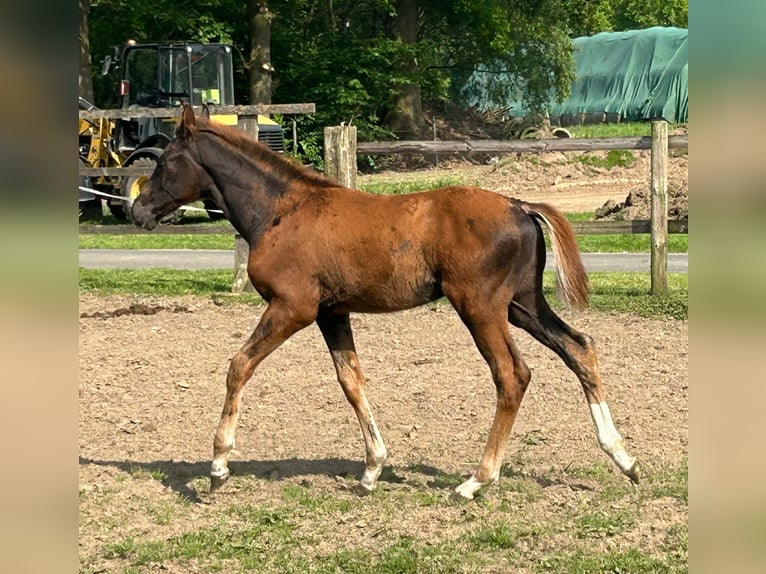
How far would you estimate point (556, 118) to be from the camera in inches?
1630

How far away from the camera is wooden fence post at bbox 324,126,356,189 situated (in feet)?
39.7

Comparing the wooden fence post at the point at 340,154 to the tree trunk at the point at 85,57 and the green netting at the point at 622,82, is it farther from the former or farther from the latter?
the green netting at the point at 622,82

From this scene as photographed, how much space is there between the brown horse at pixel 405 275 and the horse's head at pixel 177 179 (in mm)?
121

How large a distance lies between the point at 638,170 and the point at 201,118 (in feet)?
70.6

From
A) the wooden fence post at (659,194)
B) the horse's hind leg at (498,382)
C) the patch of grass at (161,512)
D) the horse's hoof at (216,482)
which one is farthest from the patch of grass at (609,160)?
the patch of grass at (161,512)

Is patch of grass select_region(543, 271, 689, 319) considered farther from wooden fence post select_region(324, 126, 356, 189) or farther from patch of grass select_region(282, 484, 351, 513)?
patch of grass select_region(282, 484, 351, 513)

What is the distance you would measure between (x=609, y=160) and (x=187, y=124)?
22269mm

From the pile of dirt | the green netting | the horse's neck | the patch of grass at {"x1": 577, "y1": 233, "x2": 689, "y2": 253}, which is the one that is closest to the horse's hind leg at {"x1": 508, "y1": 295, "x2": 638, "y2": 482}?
the horse's neck

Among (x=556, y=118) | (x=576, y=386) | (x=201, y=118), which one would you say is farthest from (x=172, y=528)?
(x=556, y=118)

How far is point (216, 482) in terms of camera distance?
568 cm

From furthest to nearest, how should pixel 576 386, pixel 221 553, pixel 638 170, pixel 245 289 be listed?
pixel 638 170
pixel 245 289
pixel 576 386
pixel 221 553

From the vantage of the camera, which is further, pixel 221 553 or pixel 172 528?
pixel 172 528
